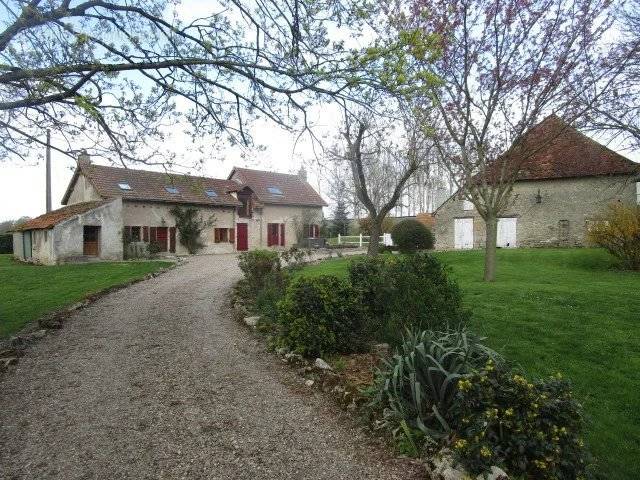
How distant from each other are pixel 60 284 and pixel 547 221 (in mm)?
25192

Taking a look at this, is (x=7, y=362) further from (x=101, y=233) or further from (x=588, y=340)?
(x=101, y=233)

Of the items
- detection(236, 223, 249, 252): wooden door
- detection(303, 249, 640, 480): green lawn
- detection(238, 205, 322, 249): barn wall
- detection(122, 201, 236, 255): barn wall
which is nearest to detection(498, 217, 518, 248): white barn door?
detection(303, 249, 640, 480): green lawn

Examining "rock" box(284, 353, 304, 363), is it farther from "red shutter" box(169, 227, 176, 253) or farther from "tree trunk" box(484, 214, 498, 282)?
"red shutter" box(169, 227, 176, 253)

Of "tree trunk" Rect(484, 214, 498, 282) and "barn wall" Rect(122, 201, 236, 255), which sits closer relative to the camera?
"tree trunk" Rect(484, 214, 498, 282)

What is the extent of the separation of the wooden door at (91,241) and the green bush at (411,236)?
667 inches

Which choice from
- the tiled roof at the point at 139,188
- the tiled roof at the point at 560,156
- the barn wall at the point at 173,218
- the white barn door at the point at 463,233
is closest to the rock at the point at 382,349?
the tiled roof at the point at 560,156

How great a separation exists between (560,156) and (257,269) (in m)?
21.0

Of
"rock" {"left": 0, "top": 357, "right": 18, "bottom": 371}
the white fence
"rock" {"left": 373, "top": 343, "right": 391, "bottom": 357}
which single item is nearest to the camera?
"rock" {"left": 373, "top": 343, "right": 391, "bottom": 357}

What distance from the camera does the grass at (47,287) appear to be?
923 centimetres

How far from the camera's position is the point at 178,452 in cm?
354

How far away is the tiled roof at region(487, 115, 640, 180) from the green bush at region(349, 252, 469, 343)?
8.21 meters

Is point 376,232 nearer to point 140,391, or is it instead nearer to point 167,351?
point 167,351

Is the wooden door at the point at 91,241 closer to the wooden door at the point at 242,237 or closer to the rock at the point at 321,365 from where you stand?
the wooden door at the point at 242,237

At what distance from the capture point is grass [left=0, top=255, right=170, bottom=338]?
9.23 metres
